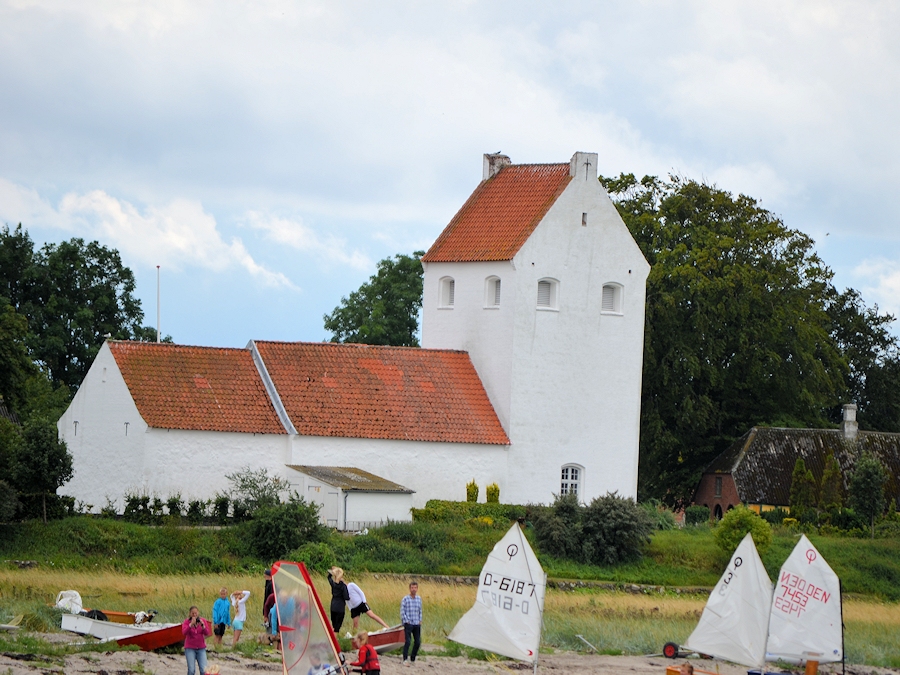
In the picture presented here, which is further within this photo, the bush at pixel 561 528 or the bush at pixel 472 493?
the bush at pixel 472 493

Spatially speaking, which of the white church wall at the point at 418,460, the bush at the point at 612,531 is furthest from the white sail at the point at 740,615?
the white church wall at the point at 418,460

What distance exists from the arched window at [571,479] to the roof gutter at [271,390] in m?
10.2

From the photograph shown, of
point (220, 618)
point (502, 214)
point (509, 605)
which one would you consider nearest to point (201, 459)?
point (502, 214)

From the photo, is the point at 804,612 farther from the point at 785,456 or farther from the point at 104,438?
the point at 785,456

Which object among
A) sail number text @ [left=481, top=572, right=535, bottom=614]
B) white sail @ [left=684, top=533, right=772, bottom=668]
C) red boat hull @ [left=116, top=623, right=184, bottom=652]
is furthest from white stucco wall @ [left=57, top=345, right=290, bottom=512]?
white sail @ [left=684, top=533, right=772, bottom=668]

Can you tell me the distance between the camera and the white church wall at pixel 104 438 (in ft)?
151

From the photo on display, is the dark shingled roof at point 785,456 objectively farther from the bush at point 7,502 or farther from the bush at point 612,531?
the bush at point 7,502

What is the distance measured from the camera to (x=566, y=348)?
52.4 meters

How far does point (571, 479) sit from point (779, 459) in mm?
14454

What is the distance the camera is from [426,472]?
49906 millimetres

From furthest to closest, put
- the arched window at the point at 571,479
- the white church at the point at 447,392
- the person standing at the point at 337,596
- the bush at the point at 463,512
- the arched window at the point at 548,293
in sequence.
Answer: the arched window at the point at 548,293 < the arched window at the point at 571,479 < the bush at the point at 463,512 < the white church at the point at 447,392 < the person standing at the point at 337,596

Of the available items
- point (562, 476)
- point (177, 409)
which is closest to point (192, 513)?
point (177, 409)

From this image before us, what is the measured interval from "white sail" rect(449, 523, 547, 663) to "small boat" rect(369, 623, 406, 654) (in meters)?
1.01

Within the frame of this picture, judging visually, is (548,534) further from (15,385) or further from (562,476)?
(15,385)
